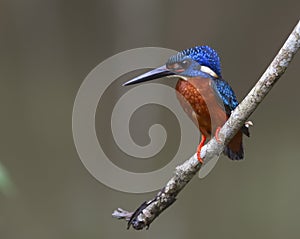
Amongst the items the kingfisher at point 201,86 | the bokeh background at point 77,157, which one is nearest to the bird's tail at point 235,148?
the kingfisher at point 201,86

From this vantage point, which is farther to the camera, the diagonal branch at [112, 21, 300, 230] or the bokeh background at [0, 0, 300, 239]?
the bokeh background at [0, 0, 300, 239]

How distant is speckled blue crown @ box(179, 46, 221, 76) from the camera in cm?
47

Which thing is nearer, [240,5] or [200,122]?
[200,122]

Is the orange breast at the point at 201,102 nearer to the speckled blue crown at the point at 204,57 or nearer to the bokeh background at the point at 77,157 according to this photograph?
the speckled blue crown at the point at 204,57

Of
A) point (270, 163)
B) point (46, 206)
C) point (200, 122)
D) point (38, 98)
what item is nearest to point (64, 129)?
point (38, 98)

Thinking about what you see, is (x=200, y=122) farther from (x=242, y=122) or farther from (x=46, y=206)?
(x=46, y=206)

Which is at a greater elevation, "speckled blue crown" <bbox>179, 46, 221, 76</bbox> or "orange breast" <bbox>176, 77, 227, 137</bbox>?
"speckled blue crown" <bbox>179, 46, 221, 76</bbox>

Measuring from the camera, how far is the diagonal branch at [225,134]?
16.9 inches

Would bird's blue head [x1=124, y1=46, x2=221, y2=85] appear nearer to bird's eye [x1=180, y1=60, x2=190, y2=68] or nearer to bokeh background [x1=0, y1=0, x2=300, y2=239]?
bird's eye [x1=180, y1=60, x2=190, y2=68]

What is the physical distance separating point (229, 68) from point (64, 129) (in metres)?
0.69

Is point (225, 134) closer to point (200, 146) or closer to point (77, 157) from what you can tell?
point (200, 146)

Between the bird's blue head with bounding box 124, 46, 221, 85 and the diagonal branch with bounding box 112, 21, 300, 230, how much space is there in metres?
0.05

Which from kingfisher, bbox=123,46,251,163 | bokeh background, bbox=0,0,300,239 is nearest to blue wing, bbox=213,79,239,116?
kingfisher, bbox=123,46,251,163

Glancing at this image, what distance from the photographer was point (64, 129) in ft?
5.01
